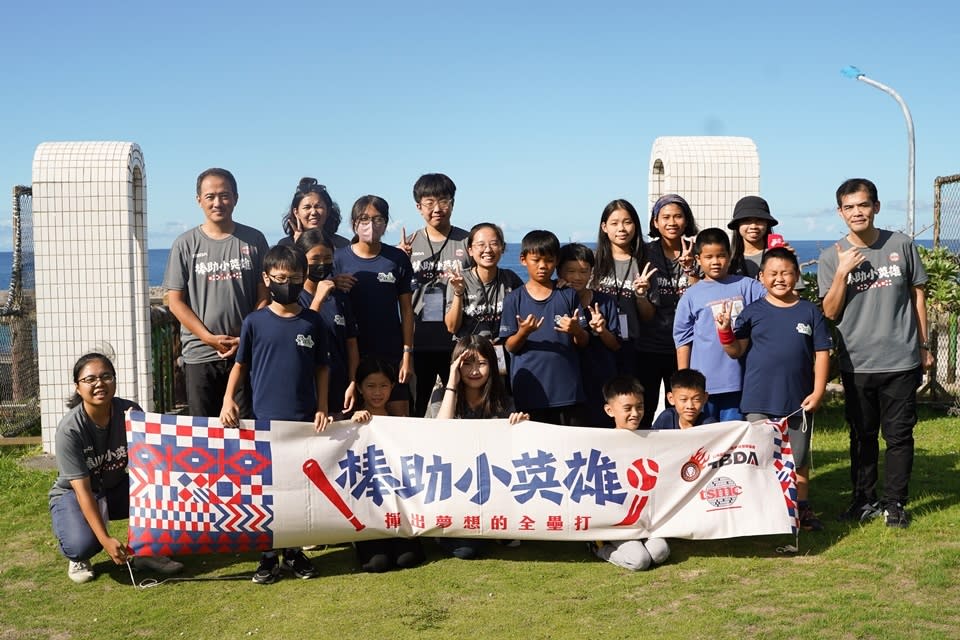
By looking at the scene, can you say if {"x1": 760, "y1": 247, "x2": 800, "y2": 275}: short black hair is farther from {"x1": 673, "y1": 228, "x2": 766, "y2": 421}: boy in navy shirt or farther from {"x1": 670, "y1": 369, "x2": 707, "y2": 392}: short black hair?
{"x1": 670, "y1": 369, "x2": 707, "y2": 392}: short black hair

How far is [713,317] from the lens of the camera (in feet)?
18.4

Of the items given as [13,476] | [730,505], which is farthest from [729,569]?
[13,476]

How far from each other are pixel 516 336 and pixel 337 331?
1.04 metres

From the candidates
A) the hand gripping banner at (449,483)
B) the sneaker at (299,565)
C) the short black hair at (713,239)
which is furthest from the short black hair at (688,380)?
the sneaker at (299,565)

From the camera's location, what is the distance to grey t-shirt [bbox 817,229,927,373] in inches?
221

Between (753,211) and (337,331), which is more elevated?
(753,211)

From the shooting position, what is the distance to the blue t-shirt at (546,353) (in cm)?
545

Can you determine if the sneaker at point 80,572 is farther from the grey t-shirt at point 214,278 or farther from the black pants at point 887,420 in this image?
the black pants at point 887,420

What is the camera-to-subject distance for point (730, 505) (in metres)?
5.25

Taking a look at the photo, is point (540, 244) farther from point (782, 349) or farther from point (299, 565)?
point (299, 565)

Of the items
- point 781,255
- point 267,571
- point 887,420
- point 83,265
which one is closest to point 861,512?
point 887,420

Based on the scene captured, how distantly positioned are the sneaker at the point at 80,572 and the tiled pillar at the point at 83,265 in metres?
3.09

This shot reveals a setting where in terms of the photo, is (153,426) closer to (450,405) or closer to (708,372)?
(450,405)

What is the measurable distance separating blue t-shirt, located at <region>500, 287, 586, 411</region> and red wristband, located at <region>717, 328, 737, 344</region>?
80cm
